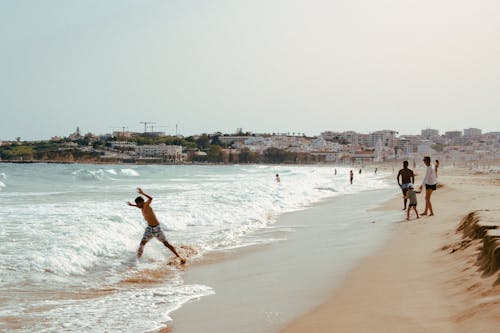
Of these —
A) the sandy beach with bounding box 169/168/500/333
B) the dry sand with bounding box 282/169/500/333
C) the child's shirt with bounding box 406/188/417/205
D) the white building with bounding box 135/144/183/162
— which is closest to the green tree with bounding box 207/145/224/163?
the white building with bounding box 135/144/183/162

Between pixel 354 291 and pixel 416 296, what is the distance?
796mm

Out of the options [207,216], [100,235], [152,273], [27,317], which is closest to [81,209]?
[207,216]

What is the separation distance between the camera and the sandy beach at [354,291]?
4.06 meters

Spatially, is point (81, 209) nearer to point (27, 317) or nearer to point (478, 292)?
point (27, 317)

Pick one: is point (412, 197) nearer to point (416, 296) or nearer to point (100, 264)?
point (100, 264)

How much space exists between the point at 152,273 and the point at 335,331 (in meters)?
4.01

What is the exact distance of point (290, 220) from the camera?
45.8ft

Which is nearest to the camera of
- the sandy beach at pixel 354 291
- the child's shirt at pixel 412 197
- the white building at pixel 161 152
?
the sandy beach at pixel 354 291

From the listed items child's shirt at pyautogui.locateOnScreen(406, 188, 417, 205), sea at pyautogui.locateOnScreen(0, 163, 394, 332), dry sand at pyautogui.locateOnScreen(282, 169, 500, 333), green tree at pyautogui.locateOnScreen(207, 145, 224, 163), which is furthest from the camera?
green tree at pyautogui.locateOnScreen(207, 145, 224, 163)

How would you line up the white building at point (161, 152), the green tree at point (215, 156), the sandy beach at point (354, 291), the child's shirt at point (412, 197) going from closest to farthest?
the sandy beach at point (354, 291)
the child's shirt at point (412, 197)
the white building at point (161, 152)
the green tree at point (215, 156)

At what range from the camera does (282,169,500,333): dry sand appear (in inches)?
151

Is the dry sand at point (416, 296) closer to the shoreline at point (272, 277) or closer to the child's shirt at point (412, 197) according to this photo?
the shoreline at point (272, 277)

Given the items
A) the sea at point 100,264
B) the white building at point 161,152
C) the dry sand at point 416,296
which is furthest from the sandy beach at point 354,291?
the white building at point 161,152

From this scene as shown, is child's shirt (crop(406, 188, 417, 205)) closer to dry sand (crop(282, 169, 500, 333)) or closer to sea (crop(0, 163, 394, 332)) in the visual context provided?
sea (crop(0, 163, 394, 332))
